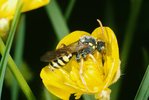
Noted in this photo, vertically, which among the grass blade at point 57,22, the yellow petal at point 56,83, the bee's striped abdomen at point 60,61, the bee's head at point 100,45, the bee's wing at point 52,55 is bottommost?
the yellow petal at point 56,83

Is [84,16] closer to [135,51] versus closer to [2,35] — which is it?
[135,51]

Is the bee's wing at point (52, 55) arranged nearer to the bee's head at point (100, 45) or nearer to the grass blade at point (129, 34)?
the bee's head at point (100, 45)

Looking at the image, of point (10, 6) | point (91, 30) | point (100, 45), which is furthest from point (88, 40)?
point (91, 30)

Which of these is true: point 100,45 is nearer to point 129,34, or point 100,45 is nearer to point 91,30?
point 129,34

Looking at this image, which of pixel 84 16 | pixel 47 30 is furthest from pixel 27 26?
pixel 84 16

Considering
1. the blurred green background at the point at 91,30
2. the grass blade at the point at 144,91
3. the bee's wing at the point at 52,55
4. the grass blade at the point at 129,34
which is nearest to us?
the grass blade at the point at 144,91

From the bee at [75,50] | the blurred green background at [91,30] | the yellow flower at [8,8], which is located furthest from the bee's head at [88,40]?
the blurred green background at [91,30]

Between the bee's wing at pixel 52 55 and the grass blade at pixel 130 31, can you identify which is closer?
the bee's wing at pixel 52 55

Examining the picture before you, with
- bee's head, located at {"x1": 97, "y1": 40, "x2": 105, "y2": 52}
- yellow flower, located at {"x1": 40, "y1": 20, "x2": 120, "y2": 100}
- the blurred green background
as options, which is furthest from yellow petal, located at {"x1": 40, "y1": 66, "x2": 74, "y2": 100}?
the blurred green background
